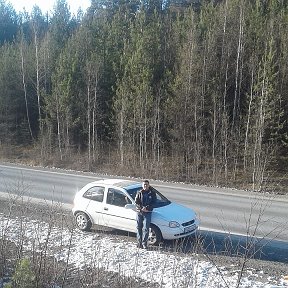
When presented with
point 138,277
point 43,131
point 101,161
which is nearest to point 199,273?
point 138,277

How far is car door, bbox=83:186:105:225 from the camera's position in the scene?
39.7ft

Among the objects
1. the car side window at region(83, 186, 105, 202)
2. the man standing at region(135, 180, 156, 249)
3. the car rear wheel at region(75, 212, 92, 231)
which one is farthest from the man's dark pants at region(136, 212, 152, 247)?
the car rear wheel at region(75, 212, 92, 231)

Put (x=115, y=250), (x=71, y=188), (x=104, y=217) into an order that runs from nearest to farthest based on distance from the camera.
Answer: (x=115, y=250), (x=104, y=217), (x=71, y=188)

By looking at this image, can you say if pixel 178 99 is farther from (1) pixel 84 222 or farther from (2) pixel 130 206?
(2) pixel 130 206

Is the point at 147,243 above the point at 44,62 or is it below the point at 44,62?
below

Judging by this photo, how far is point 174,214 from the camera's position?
11.1 metres

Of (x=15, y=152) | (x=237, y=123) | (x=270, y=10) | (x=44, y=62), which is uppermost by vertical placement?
(x=270, y=10)

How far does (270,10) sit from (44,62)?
75.4 feet

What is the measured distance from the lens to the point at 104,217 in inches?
472

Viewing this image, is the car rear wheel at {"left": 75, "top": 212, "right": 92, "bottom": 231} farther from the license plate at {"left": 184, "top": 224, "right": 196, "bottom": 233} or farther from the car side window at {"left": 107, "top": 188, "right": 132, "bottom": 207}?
the license plate at {"left": 184, "top": 224, "right": 196, "bottom": 233}

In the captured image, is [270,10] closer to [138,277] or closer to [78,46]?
[78,46]

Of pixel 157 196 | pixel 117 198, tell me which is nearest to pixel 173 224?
pixel 157 196

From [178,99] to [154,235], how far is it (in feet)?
70.3

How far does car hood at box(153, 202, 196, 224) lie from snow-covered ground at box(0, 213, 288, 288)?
997mm
